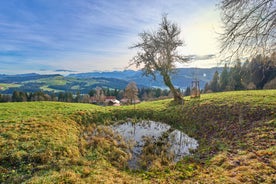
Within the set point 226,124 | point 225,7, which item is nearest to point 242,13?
point 225,7

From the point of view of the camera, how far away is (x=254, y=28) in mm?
7062

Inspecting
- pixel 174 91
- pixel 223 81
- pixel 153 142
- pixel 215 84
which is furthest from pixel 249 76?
pixel 215 84

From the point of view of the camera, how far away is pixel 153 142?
37.7 feet

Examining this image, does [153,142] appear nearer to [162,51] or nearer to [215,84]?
[162,51]

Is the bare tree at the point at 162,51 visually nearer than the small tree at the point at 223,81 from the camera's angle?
Yes

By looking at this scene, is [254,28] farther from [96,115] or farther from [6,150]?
[96,115]

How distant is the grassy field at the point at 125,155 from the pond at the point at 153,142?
604 millimetres

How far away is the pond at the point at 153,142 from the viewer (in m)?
9.19

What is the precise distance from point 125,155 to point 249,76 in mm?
7390

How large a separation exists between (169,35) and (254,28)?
1412cm

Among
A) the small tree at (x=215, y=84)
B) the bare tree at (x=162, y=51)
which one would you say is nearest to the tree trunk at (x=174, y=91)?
the bare tree at (x=162, y=51)

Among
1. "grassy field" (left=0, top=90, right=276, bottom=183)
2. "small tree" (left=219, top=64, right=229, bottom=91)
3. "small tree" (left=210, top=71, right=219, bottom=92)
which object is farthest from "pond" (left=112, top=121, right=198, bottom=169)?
"small tree" (left=210, top=71, right=219, bottom=92)

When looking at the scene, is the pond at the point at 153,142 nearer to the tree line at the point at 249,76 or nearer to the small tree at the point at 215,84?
the tree line at the point at 249,76

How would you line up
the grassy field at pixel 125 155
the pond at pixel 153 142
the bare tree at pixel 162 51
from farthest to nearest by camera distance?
the bare tree at pixel 162 51 < the pond at pixel 153 142 < the grassy field at pixel 125 155
